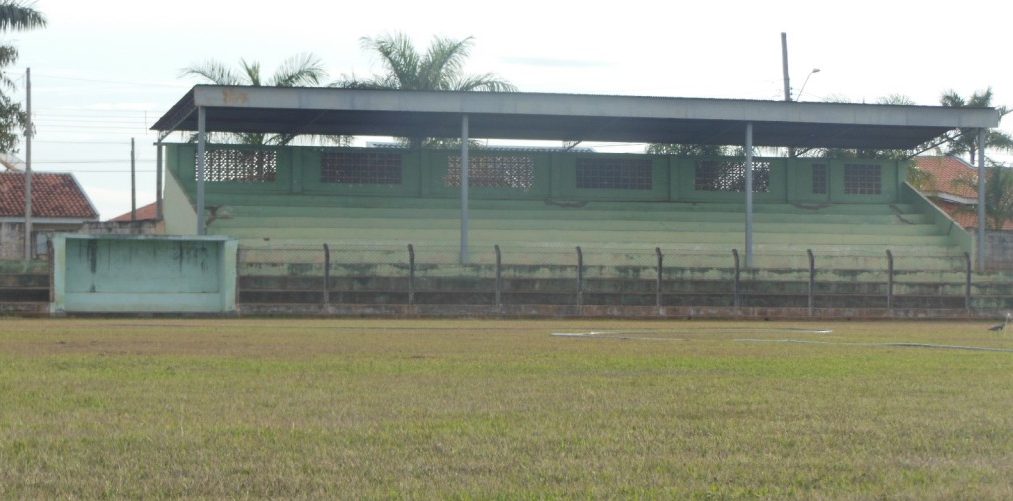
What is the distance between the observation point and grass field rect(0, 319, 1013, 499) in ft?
19.1

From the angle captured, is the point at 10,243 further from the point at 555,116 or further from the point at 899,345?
the point at 899,345

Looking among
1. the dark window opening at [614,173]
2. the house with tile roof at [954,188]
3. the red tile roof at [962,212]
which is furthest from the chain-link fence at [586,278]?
the red tile roof at [962,212]

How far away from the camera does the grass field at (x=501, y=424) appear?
19.1ft

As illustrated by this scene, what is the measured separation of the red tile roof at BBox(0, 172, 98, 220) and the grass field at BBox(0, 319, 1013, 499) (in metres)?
45.5

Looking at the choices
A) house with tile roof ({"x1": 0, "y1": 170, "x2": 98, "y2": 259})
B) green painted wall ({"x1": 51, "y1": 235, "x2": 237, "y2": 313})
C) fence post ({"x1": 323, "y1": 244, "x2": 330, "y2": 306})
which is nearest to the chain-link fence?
fence post ({"x1": 323, "y1": 244, "x2": 330, "y2": 306})

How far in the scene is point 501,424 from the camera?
7.75m

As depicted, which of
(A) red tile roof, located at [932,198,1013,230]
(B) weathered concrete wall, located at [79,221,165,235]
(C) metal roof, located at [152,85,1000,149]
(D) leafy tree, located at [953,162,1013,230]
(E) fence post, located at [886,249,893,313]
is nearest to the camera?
(E) fence post, located at [886,249,893,313]

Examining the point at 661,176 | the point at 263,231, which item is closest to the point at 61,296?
the point at 263,231

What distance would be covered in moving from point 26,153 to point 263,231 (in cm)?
1986

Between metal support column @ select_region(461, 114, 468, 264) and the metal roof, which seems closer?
metal support column @ select_region(461, 114, 468, 264)

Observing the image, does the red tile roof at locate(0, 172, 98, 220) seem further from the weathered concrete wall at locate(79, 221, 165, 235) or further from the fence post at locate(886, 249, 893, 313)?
the fence post at locate(886, 249, 893, 313)

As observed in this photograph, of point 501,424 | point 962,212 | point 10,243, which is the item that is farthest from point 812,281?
point 10,243

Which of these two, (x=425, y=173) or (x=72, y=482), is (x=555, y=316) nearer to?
(x=425, y=173)

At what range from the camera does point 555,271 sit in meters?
30.1
